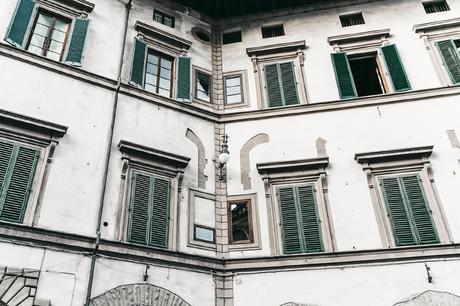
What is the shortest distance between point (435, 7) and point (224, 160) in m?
8.28

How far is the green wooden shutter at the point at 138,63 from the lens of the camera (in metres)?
11.6

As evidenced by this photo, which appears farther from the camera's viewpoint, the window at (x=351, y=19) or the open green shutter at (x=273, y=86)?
the window at (x=351, y=19)

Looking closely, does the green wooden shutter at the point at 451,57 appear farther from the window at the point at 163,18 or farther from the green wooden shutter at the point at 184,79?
the window at the point at 163,18

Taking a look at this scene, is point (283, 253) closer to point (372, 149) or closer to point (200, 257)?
point (200, 257)

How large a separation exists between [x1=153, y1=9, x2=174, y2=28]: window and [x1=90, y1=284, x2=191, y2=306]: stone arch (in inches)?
312

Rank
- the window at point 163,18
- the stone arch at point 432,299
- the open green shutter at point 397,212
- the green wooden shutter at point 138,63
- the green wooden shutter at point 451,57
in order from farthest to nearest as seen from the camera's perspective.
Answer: the window at point 163,18, the green wooden shutter at point 451,57, the green wooden shutter at point 138,63, the open green shutter at point 397,212, the stone arch at point 432,299

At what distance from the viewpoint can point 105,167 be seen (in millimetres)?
9820

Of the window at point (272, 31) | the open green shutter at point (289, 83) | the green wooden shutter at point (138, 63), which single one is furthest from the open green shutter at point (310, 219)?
the window at point (272, 31)

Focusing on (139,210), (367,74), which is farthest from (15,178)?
(367,74)

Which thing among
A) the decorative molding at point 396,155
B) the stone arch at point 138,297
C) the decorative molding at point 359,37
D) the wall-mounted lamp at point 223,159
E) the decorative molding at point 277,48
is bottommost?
the stone arch at point 138,297

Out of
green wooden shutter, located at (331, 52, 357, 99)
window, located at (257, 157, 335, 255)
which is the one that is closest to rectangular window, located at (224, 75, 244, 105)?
window, located at (257, 157, 335, 255)

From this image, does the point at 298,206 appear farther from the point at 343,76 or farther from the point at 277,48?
the point at 277,48

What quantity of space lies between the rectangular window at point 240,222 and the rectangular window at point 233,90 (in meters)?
3.23

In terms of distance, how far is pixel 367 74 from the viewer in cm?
1406
